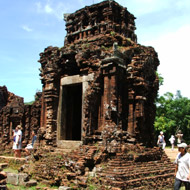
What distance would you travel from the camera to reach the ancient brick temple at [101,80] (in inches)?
358

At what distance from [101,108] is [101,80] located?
1.00m

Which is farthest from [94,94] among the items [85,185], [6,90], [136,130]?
[6,90]

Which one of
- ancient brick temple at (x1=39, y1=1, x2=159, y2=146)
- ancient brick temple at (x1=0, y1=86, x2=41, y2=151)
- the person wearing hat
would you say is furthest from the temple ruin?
ancient brick temple at (x1=0, y1=86, x2=41, y2=151)

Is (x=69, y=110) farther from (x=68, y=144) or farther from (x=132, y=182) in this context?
(x=132, y=182)

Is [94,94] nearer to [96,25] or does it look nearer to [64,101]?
[64,101]

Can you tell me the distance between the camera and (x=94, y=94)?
30.5ft

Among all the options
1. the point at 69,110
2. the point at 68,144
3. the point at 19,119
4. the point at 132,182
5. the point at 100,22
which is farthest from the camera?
the point at 19,119

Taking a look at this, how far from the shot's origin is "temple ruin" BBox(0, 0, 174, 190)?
7953mm

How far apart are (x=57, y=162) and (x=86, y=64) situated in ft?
12.1

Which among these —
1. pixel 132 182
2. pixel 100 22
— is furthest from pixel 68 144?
pixel 100 22

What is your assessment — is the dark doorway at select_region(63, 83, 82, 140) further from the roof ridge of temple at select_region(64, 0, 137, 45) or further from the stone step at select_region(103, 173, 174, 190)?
the stone step at select_region(103, 173, 174, 190)

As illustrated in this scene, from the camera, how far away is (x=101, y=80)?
946 cm

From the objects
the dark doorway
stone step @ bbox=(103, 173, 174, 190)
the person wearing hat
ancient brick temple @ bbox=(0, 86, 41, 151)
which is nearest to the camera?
the person wearing hat

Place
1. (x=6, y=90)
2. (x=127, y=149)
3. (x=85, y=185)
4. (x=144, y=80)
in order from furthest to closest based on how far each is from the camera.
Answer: (x=6, y=90) < (x=144, y=80) < (x=127, y=149) < (x=85, y=185)
